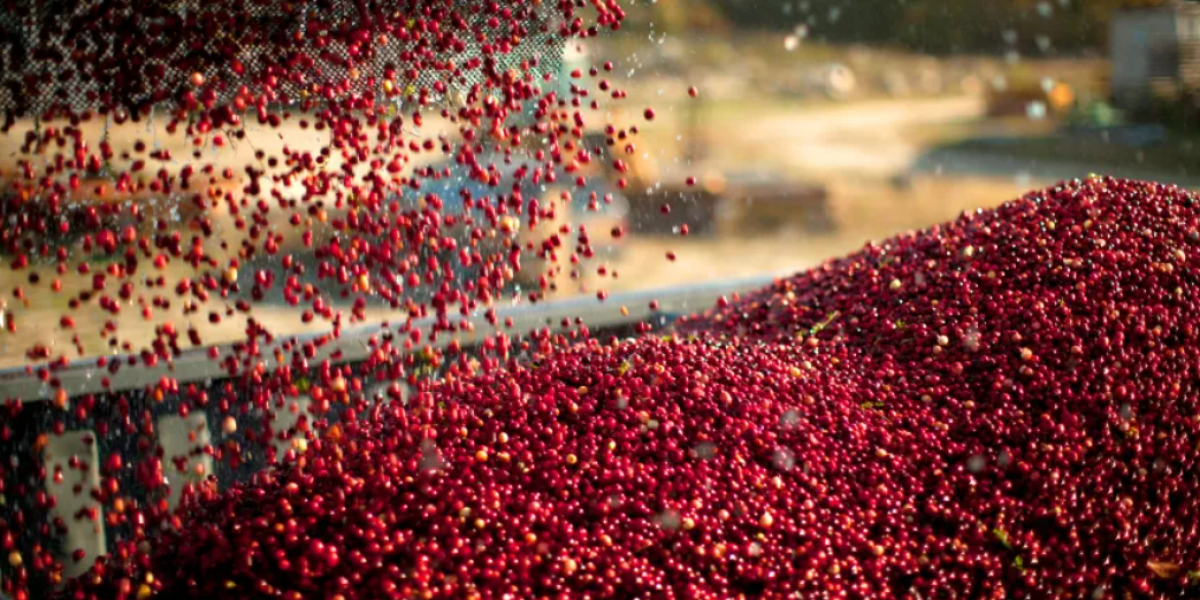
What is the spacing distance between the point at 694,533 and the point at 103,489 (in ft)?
2.63

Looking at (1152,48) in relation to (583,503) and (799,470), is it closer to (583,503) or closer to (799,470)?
(799,470)

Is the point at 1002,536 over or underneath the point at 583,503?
underneath

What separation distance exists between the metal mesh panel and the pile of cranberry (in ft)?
1.54

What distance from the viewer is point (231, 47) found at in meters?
1.32

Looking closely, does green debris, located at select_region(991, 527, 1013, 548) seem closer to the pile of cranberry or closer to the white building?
the pile of cranberry

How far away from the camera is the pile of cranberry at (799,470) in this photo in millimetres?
1215

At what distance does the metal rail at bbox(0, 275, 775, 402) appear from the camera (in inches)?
57.8

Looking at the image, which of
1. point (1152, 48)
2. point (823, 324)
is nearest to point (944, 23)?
point (1152, 48)

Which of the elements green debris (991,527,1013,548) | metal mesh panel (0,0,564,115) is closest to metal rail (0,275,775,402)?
metal mesh panel (0,0,564,115)

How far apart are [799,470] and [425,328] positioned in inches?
27.7

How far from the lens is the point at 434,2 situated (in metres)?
1.42

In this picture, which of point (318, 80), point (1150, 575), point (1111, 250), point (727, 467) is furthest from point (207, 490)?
point (1111, 250)

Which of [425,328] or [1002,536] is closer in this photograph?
[1002,536]

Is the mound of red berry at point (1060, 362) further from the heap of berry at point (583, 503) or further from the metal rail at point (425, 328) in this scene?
the metal rail at point (425, 328)
